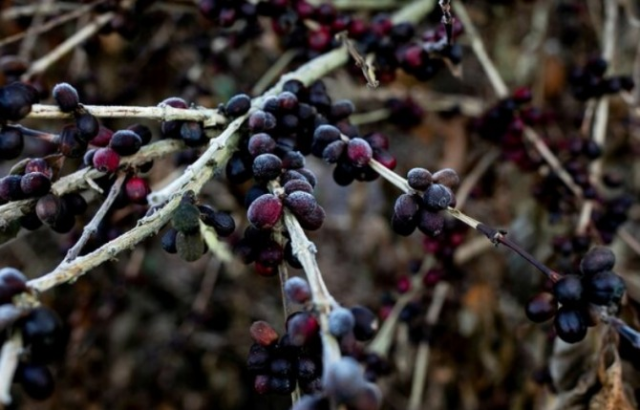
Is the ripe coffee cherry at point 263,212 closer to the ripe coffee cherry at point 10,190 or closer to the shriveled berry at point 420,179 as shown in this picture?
the shriveled berry at point 420,179

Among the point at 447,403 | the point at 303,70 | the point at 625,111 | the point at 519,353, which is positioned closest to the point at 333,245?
the point at 447,403

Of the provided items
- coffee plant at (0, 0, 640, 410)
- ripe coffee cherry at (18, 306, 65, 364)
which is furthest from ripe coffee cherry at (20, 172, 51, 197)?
ripe coffee cherry at (18, 306, 65, 364)

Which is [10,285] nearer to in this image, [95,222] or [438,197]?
[95,222]

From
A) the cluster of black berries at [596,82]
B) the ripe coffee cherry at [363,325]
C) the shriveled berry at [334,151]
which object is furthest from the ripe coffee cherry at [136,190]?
the cluster of black berries at [596,82]

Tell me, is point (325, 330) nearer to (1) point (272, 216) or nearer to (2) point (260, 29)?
(1) point (272, 216)

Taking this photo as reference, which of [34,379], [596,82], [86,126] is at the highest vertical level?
[596,82]

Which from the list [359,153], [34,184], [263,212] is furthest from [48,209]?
[359,153]

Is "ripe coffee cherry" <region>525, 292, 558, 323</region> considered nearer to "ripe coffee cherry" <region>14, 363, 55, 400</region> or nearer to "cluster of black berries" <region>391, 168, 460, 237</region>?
"cluster of black berries" <region>391, 168, 460, 237</region>
